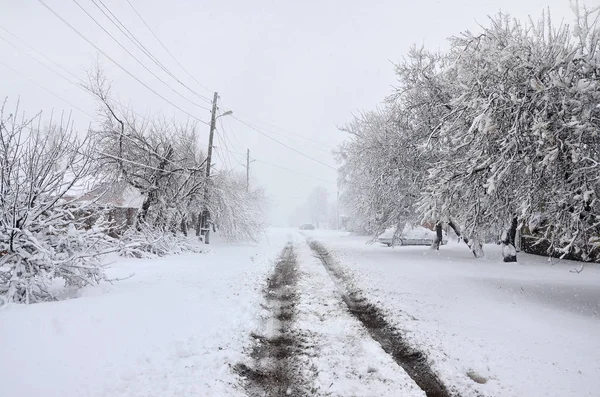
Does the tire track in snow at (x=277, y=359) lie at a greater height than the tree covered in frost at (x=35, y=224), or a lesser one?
lesser

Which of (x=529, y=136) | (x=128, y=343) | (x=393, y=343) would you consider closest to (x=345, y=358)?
(x=393, y=343)

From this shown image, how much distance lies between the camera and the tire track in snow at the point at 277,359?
350 cm

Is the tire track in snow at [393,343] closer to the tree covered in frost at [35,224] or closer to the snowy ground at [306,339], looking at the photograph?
the snowy ground at [306,339]

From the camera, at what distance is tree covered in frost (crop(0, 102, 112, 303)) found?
235 inches

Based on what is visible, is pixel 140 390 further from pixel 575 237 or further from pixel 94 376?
pixel 575 237

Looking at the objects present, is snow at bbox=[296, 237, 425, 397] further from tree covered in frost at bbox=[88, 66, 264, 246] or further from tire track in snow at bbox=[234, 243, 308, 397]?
tree covered in frost at bbox=[88, 66, 264, 246]

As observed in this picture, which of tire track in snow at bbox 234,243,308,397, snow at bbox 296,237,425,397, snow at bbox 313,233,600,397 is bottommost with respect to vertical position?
tire track in snow at bbox 234,243,308,397

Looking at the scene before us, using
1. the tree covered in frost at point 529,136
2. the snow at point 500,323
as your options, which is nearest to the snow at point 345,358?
the snow at point 500,323

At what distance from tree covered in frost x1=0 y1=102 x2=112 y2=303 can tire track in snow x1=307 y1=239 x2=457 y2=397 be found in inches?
214

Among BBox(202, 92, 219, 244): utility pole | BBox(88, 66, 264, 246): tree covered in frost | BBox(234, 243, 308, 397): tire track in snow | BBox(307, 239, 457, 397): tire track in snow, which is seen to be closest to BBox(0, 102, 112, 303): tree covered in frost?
BBox(234, 243, 308, 397): tire track in snow

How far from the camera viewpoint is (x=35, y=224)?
21.1 feet

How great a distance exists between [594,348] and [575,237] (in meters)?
1.82

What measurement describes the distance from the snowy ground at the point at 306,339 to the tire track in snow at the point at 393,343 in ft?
0.45

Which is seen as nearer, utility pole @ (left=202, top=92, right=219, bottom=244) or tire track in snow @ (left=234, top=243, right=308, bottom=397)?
tire track in snow @ (left=234, top=243, right=308, bottom=397)
